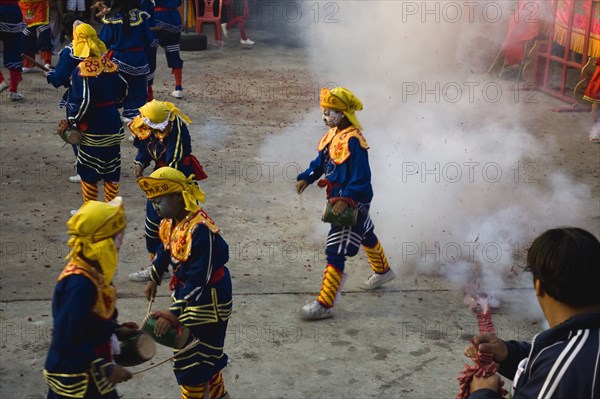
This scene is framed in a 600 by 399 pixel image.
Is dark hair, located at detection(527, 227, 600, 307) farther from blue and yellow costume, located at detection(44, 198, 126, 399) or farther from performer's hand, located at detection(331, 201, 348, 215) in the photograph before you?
performer's hand, located at detection(331, 201, 348, 215)

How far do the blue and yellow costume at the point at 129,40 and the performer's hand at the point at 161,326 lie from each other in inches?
245

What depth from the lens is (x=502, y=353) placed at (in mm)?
3068

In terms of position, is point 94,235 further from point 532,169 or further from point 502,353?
point 532,169

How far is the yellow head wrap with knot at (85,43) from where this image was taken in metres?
8.00

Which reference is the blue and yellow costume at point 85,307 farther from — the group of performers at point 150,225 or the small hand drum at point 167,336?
the small hand drum at point 167,336

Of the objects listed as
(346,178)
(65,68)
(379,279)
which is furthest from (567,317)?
(65,68)

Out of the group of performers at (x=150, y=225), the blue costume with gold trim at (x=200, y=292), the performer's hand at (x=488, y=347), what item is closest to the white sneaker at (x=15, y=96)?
the group of performers at (x=150, y=225)

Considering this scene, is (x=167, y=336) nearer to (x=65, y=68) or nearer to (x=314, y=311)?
(x=314, y=311)

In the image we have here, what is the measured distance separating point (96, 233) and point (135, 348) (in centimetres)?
67

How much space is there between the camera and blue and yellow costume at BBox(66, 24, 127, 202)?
25.7 feet

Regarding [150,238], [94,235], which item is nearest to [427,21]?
[150,238]

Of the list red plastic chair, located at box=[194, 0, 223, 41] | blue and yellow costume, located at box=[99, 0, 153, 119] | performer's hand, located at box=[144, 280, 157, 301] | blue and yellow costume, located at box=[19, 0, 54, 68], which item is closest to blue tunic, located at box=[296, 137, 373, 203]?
performer's hand, located at box=[144, 280, 157, 301]

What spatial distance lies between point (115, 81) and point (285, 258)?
7.48 ft

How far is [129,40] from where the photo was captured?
10.3m
